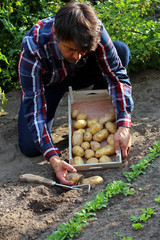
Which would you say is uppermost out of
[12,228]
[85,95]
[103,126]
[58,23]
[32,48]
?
[58,23]

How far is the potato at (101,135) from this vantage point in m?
2.97

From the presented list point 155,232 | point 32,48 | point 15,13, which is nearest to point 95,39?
point 32,48

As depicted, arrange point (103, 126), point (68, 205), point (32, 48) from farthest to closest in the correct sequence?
point (103, 126), point (32, 48), point (68, 205)

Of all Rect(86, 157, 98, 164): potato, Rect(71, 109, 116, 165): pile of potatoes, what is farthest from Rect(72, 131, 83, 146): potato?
Rect(86, 157, 98, 164): potato

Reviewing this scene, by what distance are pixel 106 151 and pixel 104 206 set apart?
633mm

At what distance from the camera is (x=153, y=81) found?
14.3 ft

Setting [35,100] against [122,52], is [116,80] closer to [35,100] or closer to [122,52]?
[122,52]

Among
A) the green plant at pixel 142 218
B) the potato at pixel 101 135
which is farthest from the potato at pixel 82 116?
the green plant at pixel 142 218

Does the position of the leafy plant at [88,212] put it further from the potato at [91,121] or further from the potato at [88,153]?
the potato at [91,121]

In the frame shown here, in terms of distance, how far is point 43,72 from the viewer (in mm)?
2812

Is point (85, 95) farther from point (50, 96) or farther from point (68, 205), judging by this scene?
point (68, 205)

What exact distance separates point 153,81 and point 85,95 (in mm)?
1406

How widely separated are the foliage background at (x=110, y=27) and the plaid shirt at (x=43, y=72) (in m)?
1.33

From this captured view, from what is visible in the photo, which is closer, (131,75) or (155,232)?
(155,232)
